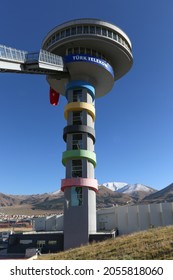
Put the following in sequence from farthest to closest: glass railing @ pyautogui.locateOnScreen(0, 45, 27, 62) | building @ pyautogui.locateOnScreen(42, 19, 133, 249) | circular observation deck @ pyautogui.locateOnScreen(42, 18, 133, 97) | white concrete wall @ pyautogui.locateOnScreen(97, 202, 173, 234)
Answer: white concrete wall @ pyautogui.locateOnScreen(97, 202, 173, 234) < circular observation deck @ pyautogui.locateOnScreen(42, 18, 133, 97) < building @ pyautogui.locateOnScreen(42, 19, 133, 249) < glass railing @ pyautogui.locateOnScreen(0, 45, 27, 62)

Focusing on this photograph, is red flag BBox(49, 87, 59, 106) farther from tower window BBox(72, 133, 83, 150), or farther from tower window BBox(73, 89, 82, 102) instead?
tower window BBox(72, 133, 83, 150)

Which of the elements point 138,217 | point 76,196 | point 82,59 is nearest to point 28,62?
point 82,59

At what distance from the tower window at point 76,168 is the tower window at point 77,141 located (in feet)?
10.1

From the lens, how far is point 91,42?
5897 cm

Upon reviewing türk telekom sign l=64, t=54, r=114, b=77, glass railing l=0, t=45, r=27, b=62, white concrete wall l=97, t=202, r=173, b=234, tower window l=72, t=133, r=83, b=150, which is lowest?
white concrete wall l=97, t=202, r=173, b=234

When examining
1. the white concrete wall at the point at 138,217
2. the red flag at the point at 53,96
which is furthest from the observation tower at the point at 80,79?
the white concrete wall at the point at 138,217

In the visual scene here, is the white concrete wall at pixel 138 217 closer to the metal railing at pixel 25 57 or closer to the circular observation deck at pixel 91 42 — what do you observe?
the circular observation deck at pixel 91 42

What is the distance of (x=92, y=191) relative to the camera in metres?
55.2

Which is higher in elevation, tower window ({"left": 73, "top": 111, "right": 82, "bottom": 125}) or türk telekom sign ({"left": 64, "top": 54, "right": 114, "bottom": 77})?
türk telekom sign ({"left": 64, "top": 54, "right": 114, "bottom": 77})

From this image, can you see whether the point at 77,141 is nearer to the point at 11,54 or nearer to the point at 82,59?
the point at 82,59

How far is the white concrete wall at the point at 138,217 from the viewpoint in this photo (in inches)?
2446

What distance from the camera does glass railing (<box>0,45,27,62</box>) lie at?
43.5 meters

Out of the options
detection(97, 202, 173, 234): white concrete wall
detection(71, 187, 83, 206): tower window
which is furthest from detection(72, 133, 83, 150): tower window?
detection(97, 202, 173, 234): white concrete wall

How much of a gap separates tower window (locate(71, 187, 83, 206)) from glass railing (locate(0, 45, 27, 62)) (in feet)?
84.0
